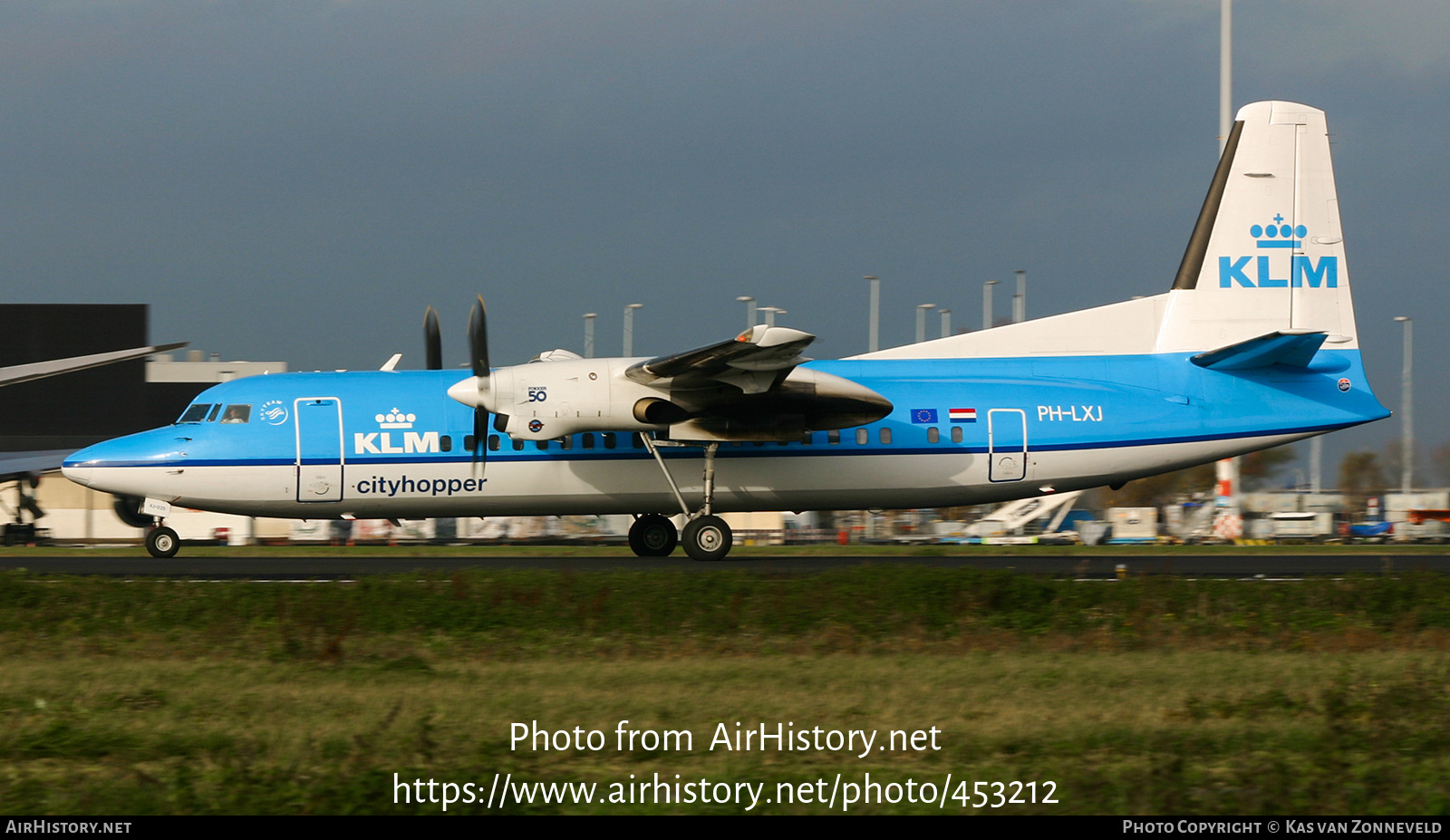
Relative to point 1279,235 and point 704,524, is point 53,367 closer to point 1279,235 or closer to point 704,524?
point 704,524

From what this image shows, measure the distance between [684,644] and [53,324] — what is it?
46.4 meters

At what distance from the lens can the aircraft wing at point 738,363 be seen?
52.9ft

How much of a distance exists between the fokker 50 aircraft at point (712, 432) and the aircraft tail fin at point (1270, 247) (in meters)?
0.56

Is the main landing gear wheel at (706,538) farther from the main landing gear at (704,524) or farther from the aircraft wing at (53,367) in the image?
the aircraft wing at (53,367)

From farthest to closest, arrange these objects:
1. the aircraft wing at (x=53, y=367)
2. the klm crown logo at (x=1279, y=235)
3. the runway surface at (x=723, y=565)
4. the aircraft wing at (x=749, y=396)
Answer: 1. the klm crown logo at (x=1279, y=235)
2. the aircraft wing at (x=749, y=396)
3. the runway surface at (x=723, y=565)
4. the aircraft wing at (x=53, y=367)

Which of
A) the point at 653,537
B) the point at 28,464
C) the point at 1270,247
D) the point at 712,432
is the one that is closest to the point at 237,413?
the point at 653,537

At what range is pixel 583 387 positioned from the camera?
17.3 m

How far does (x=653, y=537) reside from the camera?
19.6m

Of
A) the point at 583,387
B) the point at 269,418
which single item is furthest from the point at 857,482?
the point at 269,418

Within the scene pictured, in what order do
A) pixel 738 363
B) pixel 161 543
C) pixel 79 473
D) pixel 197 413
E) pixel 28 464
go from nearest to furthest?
pixel 738 363
pixel 79 473
pixel 197 413
pixel 161 543
pixel 28 464

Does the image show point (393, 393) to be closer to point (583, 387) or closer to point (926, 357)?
point (583, 387)

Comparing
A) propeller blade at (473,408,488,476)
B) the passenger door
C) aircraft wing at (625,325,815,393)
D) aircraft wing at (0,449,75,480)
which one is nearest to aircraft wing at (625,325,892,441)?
aircraft wing at (625,325,815,393)

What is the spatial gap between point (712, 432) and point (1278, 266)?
9.79 m

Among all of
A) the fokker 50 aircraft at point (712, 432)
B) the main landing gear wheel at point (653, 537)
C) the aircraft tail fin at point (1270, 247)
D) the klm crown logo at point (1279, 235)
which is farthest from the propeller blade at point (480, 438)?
the klm crown logo at point (1279, 235)
